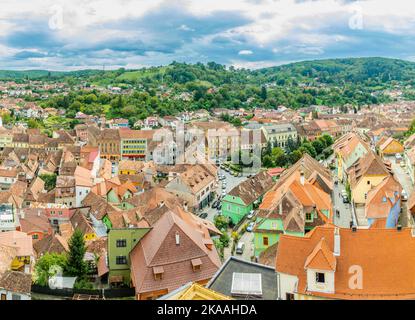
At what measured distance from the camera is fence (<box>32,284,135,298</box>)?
1202 cm

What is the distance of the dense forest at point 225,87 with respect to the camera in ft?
217

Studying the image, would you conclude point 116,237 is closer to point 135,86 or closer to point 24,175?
point 24,175

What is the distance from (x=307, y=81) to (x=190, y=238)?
111m

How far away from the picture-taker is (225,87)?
3258 inches

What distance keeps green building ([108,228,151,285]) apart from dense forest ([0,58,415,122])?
44282 mm

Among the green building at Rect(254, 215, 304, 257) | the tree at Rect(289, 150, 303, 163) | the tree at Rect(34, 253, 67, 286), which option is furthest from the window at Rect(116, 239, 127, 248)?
the tree at Rect(289, 150, 303, 163)

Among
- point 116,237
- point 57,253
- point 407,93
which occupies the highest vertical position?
point 407,93

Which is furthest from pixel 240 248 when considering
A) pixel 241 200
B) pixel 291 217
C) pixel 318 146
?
pixel 318 146

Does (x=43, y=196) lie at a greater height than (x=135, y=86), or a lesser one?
lesser

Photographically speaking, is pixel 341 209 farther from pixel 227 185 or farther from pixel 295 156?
pixel 295 156

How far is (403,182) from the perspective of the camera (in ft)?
71.2

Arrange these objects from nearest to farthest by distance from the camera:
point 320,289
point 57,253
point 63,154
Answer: point 320,289, point 57,253, point 63,154
